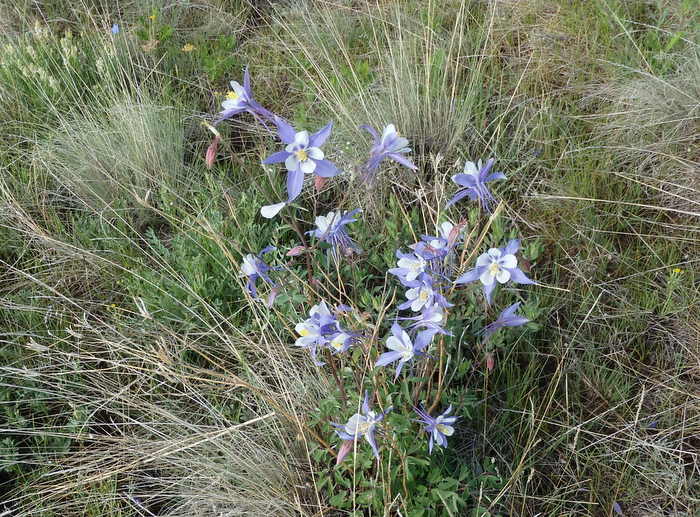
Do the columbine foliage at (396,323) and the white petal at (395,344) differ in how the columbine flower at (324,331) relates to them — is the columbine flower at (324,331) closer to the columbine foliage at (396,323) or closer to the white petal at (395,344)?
the columbine foliage at (396,323)

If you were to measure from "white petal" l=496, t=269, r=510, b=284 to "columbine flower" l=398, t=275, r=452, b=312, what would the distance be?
6.3 inches

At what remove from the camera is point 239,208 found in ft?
9.53

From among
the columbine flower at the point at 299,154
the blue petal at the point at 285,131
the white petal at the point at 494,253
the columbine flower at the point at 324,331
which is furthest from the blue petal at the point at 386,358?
the blue petal at the point at 285,131

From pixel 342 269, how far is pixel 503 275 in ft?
2.51

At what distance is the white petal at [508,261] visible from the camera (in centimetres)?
169

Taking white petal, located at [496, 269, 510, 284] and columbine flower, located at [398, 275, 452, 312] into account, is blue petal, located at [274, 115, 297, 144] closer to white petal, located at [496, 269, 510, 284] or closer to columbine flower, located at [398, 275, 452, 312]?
columbine flower, located at [398, 275, 452, 312]

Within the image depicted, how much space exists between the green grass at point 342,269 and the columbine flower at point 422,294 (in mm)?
143

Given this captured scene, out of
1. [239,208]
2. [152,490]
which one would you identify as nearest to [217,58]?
[239,208]

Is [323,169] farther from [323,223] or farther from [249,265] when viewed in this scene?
[249,265]

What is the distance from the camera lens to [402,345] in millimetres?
1739

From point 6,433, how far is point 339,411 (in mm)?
1227

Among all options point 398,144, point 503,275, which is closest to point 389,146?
point 398,144

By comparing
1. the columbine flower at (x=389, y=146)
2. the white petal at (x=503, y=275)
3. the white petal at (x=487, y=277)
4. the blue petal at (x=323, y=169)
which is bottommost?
the white petal at (x=487, y=277)

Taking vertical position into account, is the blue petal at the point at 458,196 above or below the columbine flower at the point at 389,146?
below
